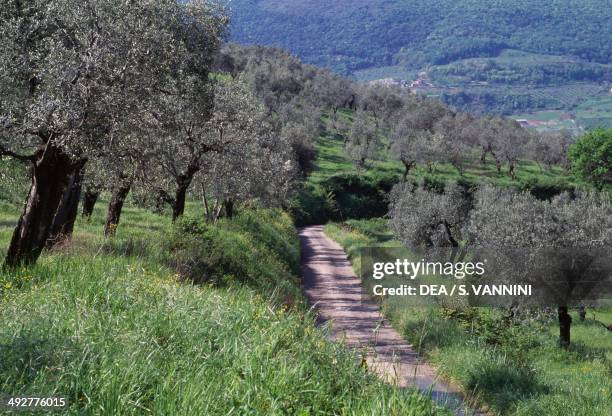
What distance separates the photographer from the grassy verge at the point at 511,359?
13.4m

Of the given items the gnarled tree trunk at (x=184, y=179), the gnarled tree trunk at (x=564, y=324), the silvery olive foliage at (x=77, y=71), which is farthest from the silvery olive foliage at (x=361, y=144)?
the silvery olive foliage at (x=77, y=71)

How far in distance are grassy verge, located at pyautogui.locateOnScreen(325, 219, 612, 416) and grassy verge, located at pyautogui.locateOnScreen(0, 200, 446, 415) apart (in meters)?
2.04

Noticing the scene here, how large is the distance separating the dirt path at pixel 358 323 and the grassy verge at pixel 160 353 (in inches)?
35.0

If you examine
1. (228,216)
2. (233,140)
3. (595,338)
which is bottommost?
(595,338)

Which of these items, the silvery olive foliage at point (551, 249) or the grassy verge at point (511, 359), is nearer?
the grassy verge at point (511, 359)

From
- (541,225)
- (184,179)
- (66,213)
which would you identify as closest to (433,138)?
(541,225)

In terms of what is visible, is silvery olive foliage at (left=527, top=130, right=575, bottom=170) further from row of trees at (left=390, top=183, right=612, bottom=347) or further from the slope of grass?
row of trees at (left=390, top=183, right=612, bottom=347)

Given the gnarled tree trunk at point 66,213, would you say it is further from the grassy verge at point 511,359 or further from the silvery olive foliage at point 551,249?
the silvery olive foliage at point 551,249

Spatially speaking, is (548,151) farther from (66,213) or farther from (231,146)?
(66,213)

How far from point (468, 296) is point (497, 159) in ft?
271

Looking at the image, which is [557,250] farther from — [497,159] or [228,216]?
[497,159]

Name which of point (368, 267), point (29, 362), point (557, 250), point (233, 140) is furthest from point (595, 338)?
point (29, 362)

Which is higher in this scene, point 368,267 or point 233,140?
point 233,140

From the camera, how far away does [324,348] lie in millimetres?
9047
